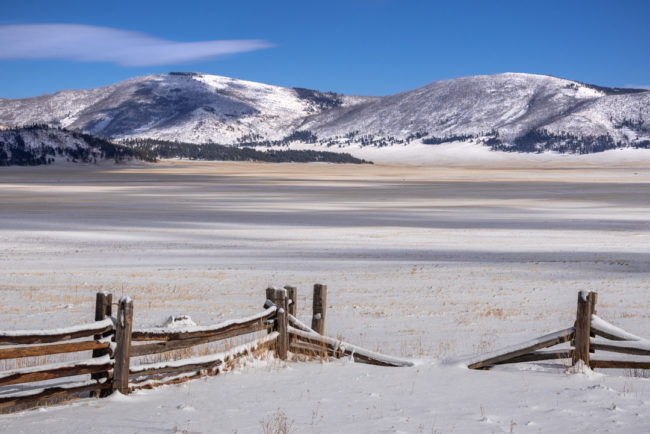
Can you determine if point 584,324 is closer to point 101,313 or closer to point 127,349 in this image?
point 127,349

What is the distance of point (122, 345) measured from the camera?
28.6 feet

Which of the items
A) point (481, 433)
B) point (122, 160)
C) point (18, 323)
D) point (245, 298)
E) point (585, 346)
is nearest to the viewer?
point (481, 433)

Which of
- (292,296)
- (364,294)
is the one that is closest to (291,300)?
(292,296)

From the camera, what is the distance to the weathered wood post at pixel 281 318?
10789mm

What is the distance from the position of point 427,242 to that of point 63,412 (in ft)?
87.3

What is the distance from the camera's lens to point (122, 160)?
181250mm

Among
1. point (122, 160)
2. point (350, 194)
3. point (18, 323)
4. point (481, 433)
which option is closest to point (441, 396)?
point (481, 433)

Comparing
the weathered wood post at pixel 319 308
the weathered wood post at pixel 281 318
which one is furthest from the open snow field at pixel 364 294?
the weathered wood post at pixel 319 308

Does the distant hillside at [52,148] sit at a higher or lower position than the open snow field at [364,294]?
higher

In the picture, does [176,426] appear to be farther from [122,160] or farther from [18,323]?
[122,160]

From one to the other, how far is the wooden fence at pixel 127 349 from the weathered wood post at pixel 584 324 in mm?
2347

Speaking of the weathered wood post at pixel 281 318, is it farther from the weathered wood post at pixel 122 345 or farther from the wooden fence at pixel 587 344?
the wooden fence at pixel 587 344

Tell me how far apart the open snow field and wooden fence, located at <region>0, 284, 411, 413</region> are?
0.68ft

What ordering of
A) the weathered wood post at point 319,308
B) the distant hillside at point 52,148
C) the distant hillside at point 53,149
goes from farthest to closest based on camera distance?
the distant hillside at point 53,149 < the distant hillside at point 52,148 < the weathered wood post at point 319,308
